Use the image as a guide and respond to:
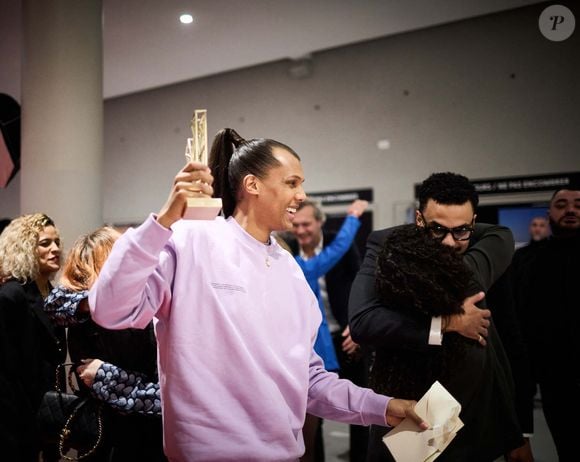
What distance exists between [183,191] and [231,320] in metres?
0.38

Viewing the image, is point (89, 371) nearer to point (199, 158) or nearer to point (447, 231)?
point (199, 158)

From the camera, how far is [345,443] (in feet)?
15.1

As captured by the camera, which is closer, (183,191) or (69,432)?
(183,191)

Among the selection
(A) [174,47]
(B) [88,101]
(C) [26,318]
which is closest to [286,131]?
(A) [174,47]

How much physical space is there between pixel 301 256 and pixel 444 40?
3.60m

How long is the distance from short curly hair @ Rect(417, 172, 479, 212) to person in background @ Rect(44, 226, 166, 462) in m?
1.22

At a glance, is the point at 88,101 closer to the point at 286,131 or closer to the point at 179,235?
the point at 179,235

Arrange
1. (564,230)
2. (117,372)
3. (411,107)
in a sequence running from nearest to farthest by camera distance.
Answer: (117,372) < (564,230) < (411,107)

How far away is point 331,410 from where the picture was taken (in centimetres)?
161

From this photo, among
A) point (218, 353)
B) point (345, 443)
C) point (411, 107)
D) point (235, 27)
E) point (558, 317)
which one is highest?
point (235, 27)

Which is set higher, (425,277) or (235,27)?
(235,27)

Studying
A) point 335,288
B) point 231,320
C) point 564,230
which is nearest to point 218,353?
point 231,320

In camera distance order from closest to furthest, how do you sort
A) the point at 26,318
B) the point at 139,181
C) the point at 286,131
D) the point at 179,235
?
1. the point at 179,235
2. the point at 26,318
3. the point at 286,131
4. the point at 139,181

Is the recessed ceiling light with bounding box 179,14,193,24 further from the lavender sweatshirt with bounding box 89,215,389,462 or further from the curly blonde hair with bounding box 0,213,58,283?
Answer: the lavender sweatshirt with bounding box 89,215,389,462
